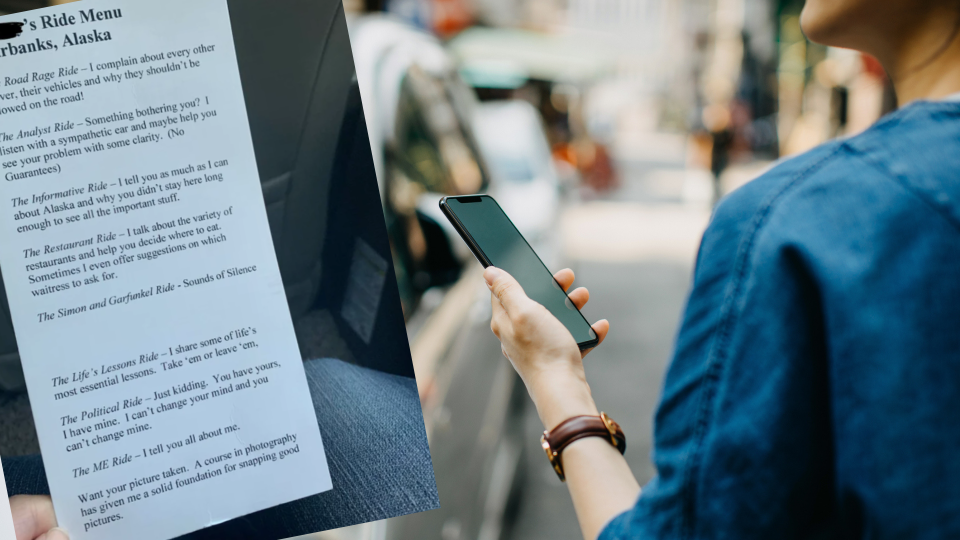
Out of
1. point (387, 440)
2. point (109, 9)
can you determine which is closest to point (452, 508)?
point (387, 440)

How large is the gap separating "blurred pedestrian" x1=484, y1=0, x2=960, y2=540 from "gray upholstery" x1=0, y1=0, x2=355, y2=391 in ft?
1.37

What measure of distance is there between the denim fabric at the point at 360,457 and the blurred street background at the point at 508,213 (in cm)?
9

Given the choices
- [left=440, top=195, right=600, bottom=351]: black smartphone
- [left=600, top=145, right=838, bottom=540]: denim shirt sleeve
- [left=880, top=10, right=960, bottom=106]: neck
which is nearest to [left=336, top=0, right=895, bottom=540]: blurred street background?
[left=440, top=195, right=600, bottom=351]: black smartphone

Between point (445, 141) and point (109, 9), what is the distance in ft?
8.21

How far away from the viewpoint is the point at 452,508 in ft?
7.30

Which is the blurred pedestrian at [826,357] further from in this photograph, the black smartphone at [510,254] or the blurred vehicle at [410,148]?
the blurred vehicle at [410,148]

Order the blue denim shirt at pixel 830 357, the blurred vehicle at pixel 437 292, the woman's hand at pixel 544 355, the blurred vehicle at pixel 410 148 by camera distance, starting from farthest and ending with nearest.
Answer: the blurred vehicle at pixel 410 148 → the blurred vehicle at pixel 437 292 → the woman's hand at pixel 544 355 → the blue denim shirt at pixel 830 357

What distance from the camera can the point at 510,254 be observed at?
1.07 m

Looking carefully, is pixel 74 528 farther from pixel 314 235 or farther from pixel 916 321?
pixel 916 321

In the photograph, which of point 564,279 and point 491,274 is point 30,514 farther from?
point 564,279

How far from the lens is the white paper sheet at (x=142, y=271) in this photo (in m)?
0.80

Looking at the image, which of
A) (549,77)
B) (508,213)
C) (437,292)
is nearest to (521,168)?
(508,213)

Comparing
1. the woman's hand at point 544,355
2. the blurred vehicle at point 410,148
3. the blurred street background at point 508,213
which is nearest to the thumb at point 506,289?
the woman's hand at point 544,355

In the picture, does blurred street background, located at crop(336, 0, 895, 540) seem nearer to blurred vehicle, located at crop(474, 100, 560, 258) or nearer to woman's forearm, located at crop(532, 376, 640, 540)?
blurred vehicle, located at crop(474, 100, 560, 258)
